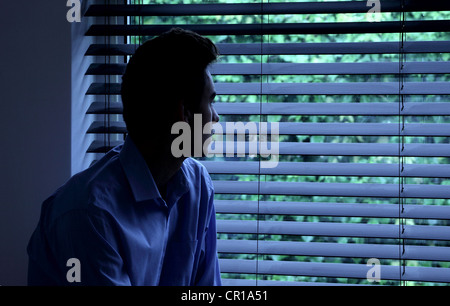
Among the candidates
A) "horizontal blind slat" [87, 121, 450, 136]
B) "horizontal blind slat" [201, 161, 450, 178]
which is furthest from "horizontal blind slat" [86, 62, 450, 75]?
"horizontal blind slat" [201, 161, 450, 178]

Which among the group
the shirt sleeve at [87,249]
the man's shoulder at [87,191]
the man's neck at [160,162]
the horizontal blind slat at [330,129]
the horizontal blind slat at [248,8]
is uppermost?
the horizontal blind slat at [248,8]

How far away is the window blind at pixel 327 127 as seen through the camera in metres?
1.35

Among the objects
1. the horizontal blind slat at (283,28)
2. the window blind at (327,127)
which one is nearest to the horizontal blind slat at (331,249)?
the window blind at (327,127)

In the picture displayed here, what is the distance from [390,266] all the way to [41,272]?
919mm

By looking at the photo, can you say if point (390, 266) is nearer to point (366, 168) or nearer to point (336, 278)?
point (336, 278)

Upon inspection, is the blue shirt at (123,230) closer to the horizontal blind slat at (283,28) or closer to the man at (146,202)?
the man at (146,202)

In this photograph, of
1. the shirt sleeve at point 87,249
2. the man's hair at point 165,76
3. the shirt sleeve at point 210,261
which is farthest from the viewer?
the shirt sleeve at point 210,261

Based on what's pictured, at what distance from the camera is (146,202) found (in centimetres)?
113

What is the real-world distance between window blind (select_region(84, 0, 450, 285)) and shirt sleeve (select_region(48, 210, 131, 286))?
1.43 feet

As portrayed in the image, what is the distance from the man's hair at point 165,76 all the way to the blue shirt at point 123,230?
0.09 metres

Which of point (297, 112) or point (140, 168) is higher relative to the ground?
point (297, 112)

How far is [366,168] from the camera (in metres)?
1.37

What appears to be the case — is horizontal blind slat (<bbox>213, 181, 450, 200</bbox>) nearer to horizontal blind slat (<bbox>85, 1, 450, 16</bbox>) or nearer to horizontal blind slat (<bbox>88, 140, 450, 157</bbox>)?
horizontal blind slat (<bbox>88, 140, 450, 157</bbox>)
